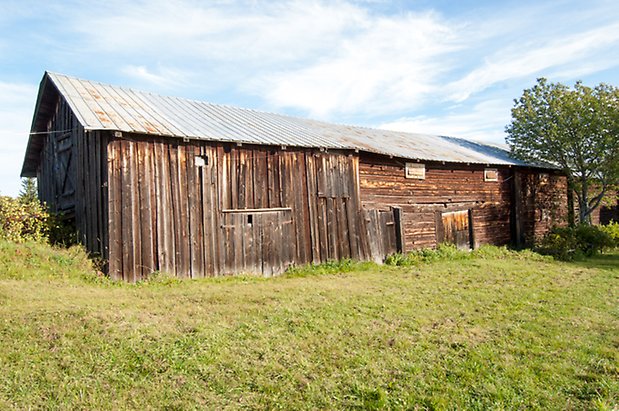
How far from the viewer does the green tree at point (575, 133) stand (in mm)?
19906

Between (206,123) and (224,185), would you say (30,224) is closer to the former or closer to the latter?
(224,185)

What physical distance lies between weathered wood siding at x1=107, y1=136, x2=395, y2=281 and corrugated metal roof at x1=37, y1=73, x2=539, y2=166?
43 cm

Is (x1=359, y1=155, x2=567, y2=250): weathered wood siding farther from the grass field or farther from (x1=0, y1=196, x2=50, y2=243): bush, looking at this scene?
(x1=0, y1=196, x2=50, y2=243): bush

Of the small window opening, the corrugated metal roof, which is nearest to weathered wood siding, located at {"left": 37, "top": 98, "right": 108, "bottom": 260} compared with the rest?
the corrugated metal roof

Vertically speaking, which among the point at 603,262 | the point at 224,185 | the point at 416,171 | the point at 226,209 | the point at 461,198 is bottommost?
the point at 603,262

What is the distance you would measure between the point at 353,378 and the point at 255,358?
4.48 feet

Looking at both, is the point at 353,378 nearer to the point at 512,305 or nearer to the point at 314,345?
the point at 314,345

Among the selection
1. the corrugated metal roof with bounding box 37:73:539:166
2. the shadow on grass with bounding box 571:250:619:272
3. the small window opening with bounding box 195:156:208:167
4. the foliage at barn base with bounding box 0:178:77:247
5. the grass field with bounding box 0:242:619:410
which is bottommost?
the shadow on grass with bounding box 571:250:619:272

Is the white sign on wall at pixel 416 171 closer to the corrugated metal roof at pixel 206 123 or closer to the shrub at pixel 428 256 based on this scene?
the corrugated metal roof at pixel 206 123

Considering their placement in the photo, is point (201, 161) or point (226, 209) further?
point (226, 209)

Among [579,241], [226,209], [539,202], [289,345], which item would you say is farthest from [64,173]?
[539,202]

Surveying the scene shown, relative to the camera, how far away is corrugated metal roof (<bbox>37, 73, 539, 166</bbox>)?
37.2 feet

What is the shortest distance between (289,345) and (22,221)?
339 inches

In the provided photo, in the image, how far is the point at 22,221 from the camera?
36.2ft
